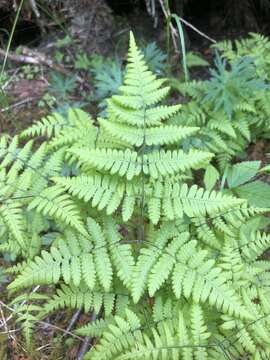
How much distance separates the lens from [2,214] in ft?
9.41

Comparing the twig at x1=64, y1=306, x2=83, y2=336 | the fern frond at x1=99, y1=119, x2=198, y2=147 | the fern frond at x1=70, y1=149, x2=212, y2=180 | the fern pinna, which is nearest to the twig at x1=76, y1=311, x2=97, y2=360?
the fern pinna

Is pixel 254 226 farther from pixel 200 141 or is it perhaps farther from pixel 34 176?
pixel 34 176

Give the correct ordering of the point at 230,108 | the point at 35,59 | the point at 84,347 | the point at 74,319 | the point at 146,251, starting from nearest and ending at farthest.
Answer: the point at 146,251 < the point at 84,347 < the point at 74,319 < the point at 230,108 < the point at 35,59

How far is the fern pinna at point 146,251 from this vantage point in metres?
2.62

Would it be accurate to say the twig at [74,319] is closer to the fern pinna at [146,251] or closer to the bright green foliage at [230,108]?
the fern pinna at [146,251]

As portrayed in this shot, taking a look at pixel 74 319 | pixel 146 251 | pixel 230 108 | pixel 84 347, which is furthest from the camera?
pixel 230 108

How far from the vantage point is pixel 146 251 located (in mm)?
2844

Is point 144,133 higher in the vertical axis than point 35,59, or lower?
lower

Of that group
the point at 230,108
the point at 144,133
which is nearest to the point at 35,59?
the point at 230,108

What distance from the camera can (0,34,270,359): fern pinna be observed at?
2615 millimetres

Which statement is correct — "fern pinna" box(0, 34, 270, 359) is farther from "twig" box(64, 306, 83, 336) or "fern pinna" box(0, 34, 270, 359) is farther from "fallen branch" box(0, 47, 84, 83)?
"fallen branch" box(0, 47, 84, 83)

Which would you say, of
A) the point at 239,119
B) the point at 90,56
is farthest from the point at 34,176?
the point at 90,56

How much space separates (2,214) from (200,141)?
76.5 inches

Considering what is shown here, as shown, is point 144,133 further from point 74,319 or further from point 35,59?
point 35,59
